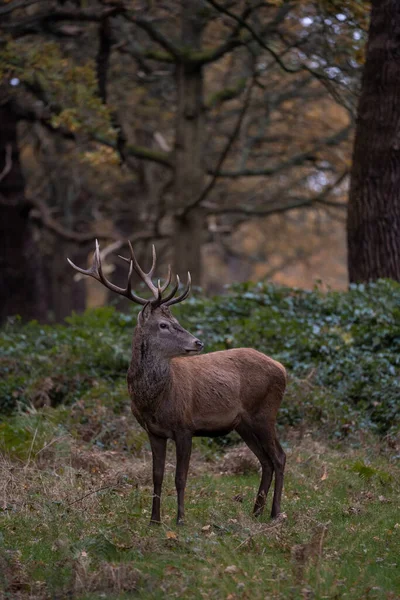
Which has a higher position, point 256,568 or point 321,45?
point 321,45

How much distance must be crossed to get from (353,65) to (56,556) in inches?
440

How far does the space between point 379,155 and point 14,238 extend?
28.1ft

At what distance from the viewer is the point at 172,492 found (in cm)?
795

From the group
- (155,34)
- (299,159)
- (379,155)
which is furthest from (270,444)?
(299,159)

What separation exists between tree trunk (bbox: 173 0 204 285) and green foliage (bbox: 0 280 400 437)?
5218 mm

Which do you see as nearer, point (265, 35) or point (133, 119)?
point (265, 35)

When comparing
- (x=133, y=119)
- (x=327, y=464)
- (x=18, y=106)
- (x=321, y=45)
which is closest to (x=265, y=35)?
(x=321, y=45)

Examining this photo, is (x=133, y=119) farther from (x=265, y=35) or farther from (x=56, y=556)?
(x=56, y=556)

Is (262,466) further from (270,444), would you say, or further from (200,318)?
(200,318)

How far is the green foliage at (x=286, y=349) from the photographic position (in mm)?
A: 10094

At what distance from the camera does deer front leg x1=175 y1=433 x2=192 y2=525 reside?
267 inches

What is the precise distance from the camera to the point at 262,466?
7461 millimetres

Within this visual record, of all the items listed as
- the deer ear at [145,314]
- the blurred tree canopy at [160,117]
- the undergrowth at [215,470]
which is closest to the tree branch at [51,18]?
the blurred tree canopy at [160,117]

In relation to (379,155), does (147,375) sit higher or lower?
lower
